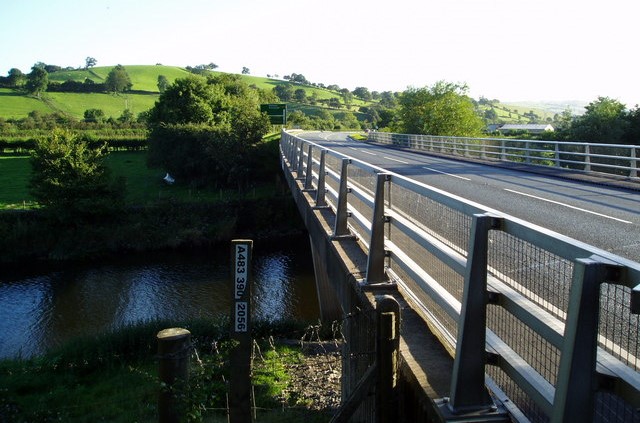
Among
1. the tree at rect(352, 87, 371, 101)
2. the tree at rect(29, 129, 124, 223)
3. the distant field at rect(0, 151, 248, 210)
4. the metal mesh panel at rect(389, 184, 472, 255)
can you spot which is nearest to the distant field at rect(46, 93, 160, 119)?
the distant field at rect(0, 151, 248, 210)

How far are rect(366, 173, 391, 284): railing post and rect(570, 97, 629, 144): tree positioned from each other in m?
34.1

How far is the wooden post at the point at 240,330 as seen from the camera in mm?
3818

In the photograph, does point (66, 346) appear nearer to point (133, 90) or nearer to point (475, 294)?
point (475, 294)

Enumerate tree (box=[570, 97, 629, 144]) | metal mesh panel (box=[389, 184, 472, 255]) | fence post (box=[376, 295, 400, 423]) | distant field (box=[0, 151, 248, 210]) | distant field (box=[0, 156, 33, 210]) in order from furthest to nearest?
distant field (box=[0, 151, 248, 210]) → distant field (box=[0, 156, 33, 210]) → tree (box=[570, 97, 629, 144]) → metal mesh panel (box=[389, 184, 472, 255]) → fence post (box=[376, 295, 400, 423])

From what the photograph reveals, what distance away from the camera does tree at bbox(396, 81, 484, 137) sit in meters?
57.3

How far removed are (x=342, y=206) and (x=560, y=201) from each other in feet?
22.6

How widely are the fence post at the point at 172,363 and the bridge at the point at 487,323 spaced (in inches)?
48.3

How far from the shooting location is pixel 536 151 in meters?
22.5

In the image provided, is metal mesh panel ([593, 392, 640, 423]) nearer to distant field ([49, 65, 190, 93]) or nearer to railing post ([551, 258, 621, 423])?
railing post ([551, 258, 621, 423])

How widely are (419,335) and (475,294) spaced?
1.33 meters

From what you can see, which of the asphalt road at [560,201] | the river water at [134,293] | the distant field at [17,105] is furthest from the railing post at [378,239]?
the distant field at [17,105]

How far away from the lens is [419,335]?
13.7 feet

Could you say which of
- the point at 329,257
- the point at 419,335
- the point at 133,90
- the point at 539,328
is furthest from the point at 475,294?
the point at 133,90

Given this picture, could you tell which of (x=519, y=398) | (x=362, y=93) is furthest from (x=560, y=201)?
(x=362, y=93)
